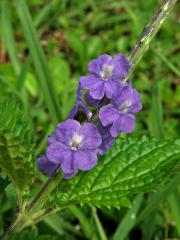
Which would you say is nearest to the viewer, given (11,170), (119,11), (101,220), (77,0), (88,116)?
(11,170)

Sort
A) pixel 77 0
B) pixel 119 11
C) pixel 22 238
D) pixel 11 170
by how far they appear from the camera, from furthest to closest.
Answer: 1. pixel 119 11
2. pixel 77 0
3. pixel 22 238
4. pixel 11 170

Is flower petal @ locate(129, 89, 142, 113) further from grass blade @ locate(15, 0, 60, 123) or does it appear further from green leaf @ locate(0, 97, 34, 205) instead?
grass blade @ locate(15, 0, 60, 123)

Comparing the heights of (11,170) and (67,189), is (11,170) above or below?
above

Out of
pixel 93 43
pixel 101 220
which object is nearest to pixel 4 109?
pixel 101 220

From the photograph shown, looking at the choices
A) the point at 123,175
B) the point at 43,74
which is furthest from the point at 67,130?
the point at 43,74

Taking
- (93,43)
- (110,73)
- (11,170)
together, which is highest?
(93,43)

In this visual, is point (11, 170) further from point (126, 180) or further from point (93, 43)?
point (93, 43)

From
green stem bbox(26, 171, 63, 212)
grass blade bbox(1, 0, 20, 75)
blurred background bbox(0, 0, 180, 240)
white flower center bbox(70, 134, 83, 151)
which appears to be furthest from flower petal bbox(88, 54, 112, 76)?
grass blade bbox(1, 0, 20, 75)
